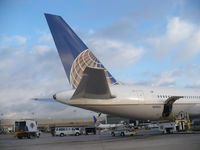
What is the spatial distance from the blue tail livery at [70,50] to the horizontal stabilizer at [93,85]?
9.11 ft

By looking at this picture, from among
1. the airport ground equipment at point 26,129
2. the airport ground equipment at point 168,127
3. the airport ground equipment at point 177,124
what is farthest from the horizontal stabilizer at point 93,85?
the airport ground equipment at point 26,129

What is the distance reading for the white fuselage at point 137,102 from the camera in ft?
52.2

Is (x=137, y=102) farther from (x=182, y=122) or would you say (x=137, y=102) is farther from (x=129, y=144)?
(x=129, y=144)

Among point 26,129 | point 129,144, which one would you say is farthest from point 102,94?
point 26,129

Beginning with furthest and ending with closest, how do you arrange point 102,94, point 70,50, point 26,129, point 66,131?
1. point 66,131
2. point 26,129
3. point 70,50
4. point 102,94

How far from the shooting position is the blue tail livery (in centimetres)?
1766

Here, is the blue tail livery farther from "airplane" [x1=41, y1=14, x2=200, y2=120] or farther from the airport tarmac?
the airport tarmac

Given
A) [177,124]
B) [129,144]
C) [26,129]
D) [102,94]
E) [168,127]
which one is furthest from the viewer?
[26,129]

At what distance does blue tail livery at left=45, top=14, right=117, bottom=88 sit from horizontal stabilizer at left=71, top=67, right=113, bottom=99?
2776 millimetres

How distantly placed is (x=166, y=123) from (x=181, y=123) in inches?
44.2

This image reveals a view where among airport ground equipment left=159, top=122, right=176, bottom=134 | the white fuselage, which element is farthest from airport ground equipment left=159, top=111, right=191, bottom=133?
the white fuselage

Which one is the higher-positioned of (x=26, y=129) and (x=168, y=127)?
(x=168, y=127)

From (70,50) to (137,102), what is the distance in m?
5.82

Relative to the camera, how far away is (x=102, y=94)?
15.4m
